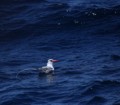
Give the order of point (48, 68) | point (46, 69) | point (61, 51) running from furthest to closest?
point (61, 51), point (48, 68), point (46, 69)

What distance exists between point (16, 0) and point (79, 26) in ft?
31.8

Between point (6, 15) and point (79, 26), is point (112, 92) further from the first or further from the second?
point (6, 15)

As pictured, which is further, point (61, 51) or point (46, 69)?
point (61, 51)

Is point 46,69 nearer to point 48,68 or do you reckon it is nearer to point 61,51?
point 48,68

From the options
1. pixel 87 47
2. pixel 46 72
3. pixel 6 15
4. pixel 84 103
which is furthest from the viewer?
pixel 6 15

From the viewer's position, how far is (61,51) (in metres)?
55.2

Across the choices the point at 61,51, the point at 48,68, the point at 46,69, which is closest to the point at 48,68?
the point at 48,68

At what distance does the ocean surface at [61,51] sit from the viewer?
46.3 m

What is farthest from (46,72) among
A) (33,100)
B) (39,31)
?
(39,31)

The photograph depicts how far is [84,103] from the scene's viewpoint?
145 feet

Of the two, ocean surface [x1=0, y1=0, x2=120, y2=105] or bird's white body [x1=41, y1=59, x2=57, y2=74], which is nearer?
ocean surface [x1=0, y1=0, x2=120, y2=105]

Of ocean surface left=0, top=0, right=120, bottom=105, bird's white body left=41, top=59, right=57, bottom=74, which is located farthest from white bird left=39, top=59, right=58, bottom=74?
ocean surface left=0, top=0, right=120, bottom=105

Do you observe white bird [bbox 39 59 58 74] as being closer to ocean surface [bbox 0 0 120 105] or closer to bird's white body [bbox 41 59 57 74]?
bird's white body [bbox 41 59 57 74]

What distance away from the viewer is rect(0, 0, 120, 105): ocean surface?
46.3 metres
